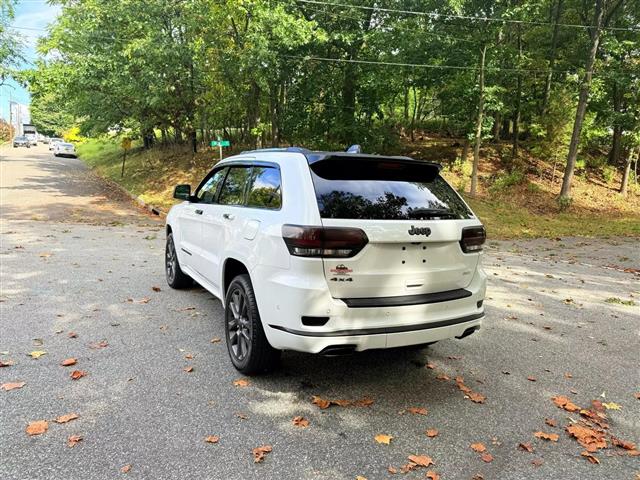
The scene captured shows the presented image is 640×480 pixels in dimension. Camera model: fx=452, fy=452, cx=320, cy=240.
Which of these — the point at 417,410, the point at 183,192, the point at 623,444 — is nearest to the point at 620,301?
the point at 623,444

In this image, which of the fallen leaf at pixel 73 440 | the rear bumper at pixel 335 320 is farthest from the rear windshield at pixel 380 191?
the fallen leaf at pixel 73 440

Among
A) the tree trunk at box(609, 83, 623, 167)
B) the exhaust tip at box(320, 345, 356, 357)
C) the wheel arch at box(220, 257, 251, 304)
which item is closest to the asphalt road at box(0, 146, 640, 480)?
the exhaust tip at box(320, 345, 356, 357)

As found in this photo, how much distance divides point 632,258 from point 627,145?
12469 mm

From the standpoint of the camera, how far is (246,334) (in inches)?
143

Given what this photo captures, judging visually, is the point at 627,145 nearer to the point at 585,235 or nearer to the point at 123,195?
the point at 585,235

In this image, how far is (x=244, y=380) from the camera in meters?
3.58

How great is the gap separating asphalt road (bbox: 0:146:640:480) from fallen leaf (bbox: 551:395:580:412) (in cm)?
6

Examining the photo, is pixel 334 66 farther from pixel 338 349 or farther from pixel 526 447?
pixel 526 447

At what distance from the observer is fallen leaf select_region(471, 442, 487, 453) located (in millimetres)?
2805

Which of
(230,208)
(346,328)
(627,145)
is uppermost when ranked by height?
(627,145)

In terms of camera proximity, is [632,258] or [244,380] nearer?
[244,380]

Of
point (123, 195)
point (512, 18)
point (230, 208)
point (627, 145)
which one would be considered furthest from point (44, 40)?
point (627, 145)

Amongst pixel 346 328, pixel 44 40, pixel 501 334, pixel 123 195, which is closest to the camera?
pixel 346 328

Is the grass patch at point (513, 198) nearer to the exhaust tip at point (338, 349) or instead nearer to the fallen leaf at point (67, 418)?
the exhaust tip at point (338, 349)
